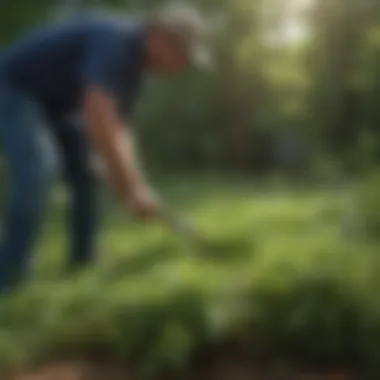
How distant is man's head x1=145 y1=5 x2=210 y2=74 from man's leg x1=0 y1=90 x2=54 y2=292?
0.18 m

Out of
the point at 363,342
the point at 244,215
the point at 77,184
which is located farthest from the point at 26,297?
the point at 363,342

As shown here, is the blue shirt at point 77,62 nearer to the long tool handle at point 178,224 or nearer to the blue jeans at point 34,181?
the blue jeans at point 34,181

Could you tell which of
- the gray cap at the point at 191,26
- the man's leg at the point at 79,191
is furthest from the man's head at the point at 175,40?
the man's leg at the point at 79,191

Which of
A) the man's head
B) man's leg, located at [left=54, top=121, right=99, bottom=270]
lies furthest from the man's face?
man's leg, located at [left=54, top=121, right=99, bottom=270]

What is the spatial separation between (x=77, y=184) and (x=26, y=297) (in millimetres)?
168

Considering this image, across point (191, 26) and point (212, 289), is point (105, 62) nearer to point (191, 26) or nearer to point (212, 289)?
point (191, 26)

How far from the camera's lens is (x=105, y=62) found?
146 cm

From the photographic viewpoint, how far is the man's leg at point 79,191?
4.78ft

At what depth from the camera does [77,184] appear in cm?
147

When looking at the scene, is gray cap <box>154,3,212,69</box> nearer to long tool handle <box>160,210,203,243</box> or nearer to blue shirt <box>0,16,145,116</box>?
blue shirt <box>0,16,145,116</box>

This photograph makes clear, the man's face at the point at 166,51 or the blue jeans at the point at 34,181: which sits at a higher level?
the man's face at the point at 166,51

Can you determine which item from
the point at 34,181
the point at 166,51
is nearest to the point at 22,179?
the point at 34,181

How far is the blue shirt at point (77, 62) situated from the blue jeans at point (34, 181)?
0.09ft

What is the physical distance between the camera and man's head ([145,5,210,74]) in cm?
146
